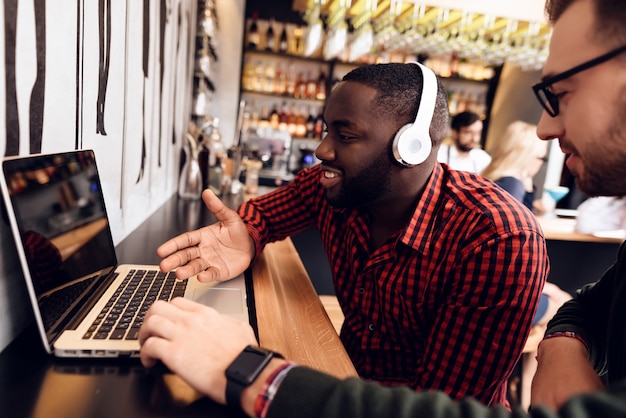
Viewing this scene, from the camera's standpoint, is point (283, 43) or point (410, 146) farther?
point (283, 43)

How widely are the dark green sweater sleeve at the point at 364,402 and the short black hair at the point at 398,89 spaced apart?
0.72 m

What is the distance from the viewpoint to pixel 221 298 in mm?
904

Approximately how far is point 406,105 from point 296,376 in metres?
0.76

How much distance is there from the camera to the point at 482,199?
0.95 meters

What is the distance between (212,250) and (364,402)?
2.23 feet

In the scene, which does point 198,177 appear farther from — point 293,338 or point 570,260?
point 570,260

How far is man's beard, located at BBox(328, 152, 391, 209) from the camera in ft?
3.52

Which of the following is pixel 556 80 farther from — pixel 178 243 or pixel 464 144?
pixel 464 144

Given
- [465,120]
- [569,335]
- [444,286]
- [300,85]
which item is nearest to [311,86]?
[300,85]

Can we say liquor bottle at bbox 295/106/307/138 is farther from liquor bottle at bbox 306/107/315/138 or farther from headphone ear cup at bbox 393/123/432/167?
headphone ear cup at bbox 393/123/432/167

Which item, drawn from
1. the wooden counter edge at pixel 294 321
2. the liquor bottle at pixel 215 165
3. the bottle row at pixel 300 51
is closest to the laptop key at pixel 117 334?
the wooden counter edge at pixel 294 321

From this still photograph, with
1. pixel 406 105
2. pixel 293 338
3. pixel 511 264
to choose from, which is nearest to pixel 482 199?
pixel 511 264

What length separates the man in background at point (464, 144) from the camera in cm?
346

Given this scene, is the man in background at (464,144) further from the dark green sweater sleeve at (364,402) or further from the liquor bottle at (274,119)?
the dark green sweater sleeve at (364,402)
